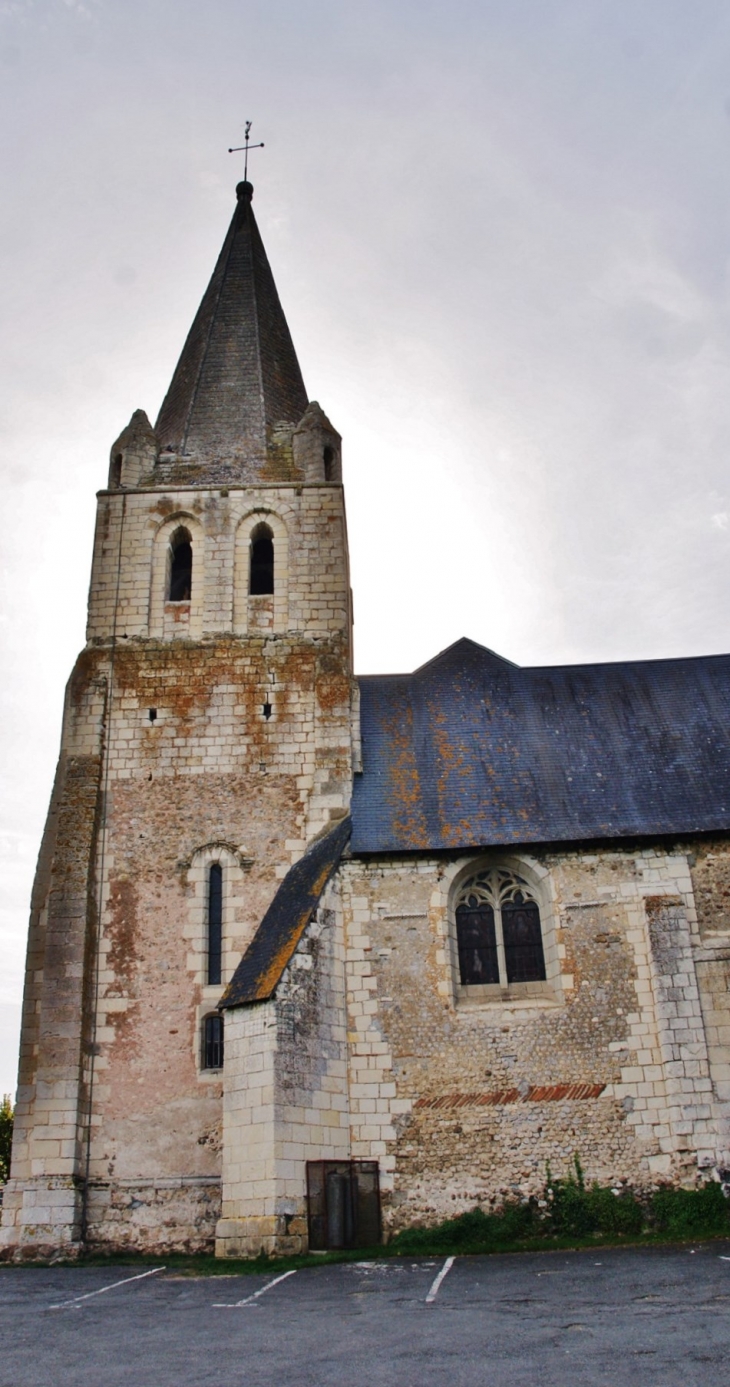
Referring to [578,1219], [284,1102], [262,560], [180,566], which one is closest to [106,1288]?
[284,1102]

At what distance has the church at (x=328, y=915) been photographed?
44.1 ft

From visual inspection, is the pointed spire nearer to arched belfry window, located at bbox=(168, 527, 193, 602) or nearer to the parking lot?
arched belfry window, located at bbox=(168, 527, 193, 602)

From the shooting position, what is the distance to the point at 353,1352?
6445mm

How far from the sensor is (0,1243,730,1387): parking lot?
228 inches

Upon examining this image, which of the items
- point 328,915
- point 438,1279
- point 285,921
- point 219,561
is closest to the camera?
point 438,1279

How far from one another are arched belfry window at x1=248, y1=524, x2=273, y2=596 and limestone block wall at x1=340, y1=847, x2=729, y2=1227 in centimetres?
623

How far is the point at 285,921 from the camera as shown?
1438 centimetres

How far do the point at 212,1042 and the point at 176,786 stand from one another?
13.2ft

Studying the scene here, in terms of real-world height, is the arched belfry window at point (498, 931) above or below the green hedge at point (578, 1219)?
above

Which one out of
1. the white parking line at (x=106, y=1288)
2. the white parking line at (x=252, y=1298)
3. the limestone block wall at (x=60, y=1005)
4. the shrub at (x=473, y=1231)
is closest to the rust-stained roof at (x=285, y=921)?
the limestone block wall at (x=60, y=1005)

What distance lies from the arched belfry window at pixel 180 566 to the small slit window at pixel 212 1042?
7.57 meters

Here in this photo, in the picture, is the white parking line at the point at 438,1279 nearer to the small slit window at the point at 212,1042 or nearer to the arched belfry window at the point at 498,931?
the arched belfry window at the point at 498,931

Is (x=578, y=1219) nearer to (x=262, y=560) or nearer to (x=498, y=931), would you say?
(x=498, y=931)

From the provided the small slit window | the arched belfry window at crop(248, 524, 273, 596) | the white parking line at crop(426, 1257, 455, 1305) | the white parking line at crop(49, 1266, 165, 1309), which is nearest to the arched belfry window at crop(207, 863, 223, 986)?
the small slit window
